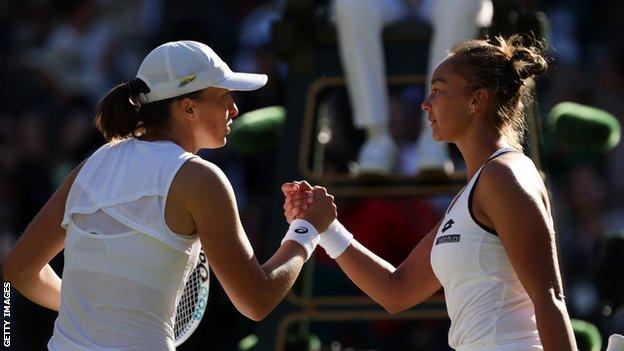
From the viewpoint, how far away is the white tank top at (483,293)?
3.24 m

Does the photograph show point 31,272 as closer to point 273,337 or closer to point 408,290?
point 408,290

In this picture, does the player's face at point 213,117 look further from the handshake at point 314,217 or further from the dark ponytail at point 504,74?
the dark ponytail at point 504,74

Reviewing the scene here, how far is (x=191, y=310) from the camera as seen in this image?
3.84 metres

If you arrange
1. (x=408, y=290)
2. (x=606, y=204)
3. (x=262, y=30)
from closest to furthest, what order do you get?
(x=408, y=290) < (x=606, y=204) < (x=262, y=30)

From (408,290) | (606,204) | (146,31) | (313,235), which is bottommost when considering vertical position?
(606,204)

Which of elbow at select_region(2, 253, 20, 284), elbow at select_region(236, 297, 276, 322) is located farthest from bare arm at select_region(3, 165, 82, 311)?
elbow at select_region(236, 297, 276, 322)

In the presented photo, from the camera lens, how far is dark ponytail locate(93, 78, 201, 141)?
344 cm

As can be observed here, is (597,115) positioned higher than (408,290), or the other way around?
(408,290)

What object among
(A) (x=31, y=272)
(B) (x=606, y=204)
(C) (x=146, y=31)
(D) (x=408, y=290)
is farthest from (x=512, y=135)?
(C) (x=146, y=31)

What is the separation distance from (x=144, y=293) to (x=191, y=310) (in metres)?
0.60

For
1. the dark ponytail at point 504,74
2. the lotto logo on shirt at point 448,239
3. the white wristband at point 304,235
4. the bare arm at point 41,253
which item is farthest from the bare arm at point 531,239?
the bare arm at point 41,253

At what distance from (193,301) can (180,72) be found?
73 centimetres

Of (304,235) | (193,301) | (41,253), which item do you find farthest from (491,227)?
(41,253)

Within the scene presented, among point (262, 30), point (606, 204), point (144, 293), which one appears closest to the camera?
point (144, 293)
